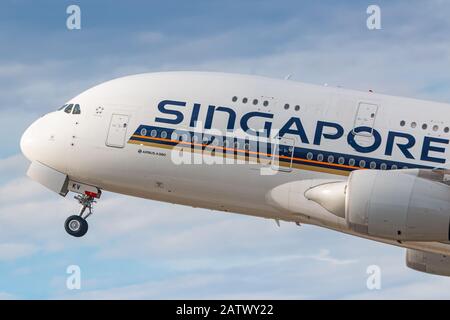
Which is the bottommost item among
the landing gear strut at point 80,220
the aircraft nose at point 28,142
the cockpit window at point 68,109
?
the landing gear strut at point 80,220

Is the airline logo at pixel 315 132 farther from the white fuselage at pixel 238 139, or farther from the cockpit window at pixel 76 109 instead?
the cockpit window at pixel 76 109

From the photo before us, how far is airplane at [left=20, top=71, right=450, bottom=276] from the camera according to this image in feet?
121

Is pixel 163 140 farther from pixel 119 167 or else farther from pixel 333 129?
pixel 333 129

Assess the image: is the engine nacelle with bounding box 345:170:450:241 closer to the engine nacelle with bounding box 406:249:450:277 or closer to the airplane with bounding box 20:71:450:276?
the airplane with bounding box 20:71:450:276

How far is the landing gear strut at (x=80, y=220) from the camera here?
133ft

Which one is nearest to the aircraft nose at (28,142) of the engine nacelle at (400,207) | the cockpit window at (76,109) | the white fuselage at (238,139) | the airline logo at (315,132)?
the white fuselage at (238,139)

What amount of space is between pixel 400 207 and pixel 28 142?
550 inches

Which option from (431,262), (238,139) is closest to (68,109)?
(238,139)

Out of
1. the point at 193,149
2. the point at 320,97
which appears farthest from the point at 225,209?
the point at 320,97

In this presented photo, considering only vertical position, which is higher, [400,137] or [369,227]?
[400,137]

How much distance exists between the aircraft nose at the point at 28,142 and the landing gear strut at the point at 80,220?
2.24 metres

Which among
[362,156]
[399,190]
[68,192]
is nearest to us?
[399,190]

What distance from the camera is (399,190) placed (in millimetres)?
34188

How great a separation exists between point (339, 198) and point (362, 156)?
5.69ft
